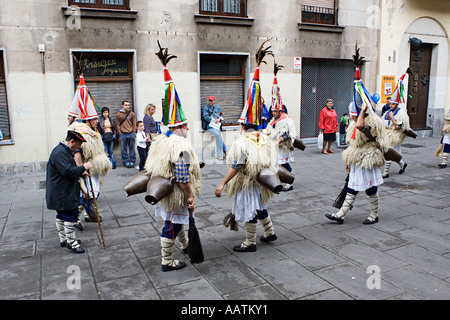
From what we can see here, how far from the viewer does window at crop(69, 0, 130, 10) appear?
34.2 feet

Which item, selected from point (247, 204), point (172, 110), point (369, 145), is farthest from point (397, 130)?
point (172, 110)

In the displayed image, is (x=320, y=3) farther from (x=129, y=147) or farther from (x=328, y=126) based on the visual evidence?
(x=129, y=147)

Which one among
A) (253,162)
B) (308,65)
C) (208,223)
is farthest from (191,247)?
(308,65)

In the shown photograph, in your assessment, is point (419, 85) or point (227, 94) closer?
point (227, 94)

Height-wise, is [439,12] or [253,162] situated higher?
[439,12]

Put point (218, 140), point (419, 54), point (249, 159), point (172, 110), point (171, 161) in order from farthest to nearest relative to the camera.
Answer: point (419, 54), point (218, 140), point (249, 159), point (172, 110), point (171, 161)

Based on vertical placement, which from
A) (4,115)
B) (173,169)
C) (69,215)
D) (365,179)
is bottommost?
(69,215)

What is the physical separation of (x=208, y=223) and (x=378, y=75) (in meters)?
11.7

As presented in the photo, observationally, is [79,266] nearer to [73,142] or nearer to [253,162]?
[73,142]

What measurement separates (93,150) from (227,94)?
7.20 m

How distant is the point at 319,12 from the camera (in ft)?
46.2

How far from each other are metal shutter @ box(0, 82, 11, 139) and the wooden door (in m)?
14.8

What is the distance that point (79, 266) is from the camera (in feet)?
16.1
